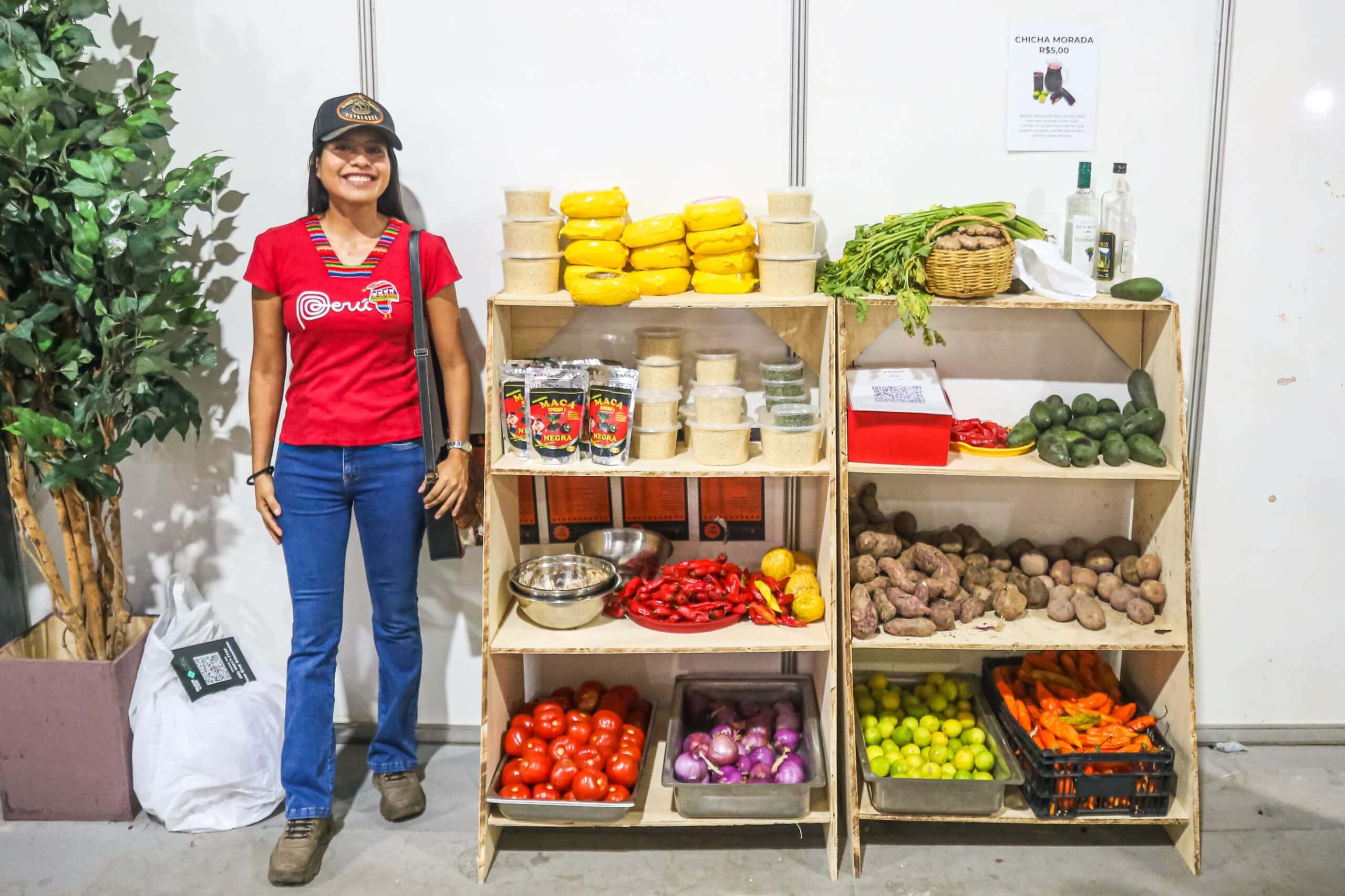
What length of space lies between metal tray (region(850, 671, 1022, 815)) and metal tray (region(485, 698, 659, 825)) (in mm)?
663

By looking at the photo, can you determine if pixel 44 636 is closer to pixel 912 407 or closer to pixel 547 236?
pixel 547 236

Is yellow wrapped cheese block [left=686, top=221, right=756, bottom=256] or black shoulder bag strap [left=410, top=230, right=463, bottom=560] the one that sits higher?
yellow wrapped cheese block [left=686, top=221, right=756, bottom=256]

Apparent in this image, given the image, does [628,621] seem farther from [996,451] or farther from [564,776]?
[996,451]

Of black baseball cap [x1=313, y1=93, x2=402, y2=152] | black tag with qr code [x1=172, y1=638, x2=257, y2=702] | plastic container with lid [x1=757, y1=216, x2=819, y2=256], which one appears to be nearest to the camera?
black baseball cap [x1=313, y1=93, x2=402, y2=152]

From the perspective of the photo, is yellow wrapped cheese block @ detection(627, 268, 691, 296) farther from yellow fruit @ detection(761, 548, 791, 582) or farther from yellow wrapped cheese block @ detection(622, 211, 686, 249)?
yellow fruit @ detection(761, 548, 791, 582)

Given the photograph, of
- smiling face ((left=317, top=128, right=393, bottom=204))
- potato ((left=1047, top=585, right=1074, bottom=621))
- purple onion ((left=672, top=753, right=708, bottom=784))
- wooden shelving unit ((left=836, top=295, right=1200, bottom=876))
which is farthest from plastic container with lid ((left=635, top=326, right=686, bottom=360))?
potato ((left=1047, top=585, right=1074, bottom=621))

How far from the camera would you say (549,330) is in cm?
319

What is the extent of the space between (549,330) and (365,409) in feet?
2.04

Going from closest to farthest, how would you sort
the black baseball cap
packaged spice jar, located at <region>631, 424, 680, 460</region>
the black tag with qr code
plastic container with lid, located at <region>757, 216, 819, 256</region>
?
the black baseball cap, plastic container with lid, located at <region>757, 216, 819, 256</region>, packaged spice jar, located at <region>631, 424, 680, 460</region>, the black tag with qr code

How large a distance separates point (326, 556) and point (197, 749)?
2.32 ft

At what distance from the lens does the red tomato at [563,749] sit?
3.00m

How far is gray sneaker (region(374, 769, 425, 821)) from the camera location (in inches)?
122

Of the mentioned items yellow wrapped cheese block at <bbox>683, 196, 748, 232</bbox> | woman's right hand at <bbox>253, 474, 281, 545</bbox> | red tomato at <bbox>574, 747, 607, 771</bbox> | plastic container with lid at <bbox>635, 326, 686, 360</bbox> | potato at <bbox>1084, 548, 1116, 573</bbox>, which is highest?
yellow wrapped cheese block at <bbox>683, 196, 748, 232</bbox>

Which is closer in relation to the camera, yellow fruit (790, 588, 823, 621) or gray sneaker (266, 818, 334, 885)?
gray sneaker (266, 818, 334, 885)
